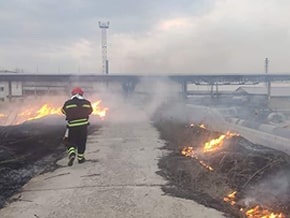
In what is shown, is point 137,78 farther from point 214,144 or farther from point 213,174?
point 213,174

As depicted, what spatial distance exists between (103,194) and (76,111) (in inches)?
123

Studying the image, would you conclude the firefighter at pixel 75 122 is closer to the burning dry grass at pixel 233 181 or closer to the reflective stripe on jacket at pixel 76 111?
the reflective stripe on jacket at pixel 76 111

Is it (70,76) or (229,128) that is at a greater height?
(70,76)

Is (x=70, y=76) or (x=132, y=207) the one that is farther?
(x=70, y=76)

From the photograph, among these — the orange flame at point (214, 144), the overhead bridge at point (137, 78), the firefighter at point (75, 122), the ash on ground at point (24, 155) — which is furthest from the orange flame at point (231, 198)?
the overhead bridge at point (137, 78)

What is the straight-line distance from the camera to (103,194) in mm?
6613

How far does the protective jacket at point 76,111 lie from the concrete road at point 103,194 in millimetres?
1025

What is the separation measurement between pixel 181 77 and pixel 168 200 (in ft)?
130

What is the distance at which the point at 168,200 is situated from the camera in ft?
20.6

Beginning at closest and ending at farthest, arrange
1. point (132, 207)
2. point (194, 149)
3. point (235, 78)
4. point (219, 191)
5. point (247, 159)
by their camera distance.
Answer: point (132, 207), point (219, 191), point (247, 159), point (194, 149), point (235, 78)

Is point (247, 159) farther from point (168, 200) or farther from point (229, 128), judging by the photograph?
point (229, 128)

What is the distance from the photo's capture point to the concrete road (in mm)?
5719

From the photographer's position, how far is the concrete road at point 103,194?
225 inches

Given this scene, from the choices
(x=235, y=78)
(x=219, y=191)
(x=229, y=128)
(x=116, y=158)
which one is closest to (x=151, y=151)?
(x=116, y=158)
